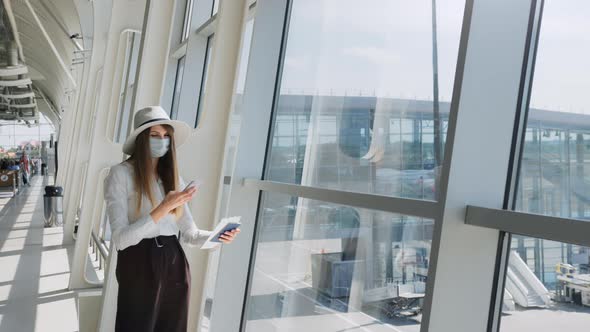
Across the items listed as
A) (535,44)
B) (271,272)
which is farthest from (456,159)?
(271,272)

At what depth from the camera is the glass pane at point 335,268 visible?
7.41 ft

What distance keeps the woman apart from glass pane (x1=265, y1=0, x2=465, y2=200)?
2.57 feet

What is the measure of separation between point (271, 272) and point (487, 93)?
2029 millimetres

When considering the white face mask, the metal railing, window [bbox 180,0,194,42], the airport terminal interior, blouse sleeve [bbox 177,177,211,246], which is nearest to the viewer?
the airport terminal interior

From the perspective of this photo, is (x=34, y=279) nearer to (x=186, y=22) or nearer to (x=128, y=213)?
(x=186, y=22)

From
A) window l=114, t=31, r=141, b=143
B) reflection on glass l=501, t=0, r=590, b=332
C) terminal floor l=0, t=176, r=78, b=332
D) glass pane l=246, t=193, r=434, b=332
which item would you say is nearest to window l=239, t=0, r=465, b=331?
glass pane l=246, t=193, r=434, b=332

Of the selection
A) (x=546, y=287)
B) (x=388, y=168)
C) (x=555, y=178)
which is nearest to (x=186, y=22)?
(x=388, y=168)

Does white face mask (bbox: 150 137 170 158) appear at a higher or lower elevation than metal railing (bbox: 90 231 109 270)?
higher

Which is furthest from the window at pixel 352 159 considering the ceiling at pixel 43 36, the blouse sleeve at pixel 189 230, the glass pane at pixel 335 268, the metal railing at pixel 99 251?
the ceiling at pixel 43 36

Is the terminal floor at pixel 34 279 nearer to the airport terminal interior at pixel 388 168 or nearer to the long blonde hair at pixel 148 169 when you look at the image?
the airport terminal interior at pixel 388 168

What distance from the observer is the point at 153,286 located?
2598mm

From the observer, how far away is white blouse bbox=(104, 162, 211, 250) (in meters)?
2.50

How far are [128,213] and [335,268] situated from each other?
1075 mm

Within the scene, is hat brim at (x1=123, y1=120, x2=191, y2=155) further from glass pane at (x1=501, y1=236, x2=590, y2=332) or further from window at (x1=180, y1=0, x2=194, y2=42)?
window at (x1=180, y1=0, x2=194, y2=42)
